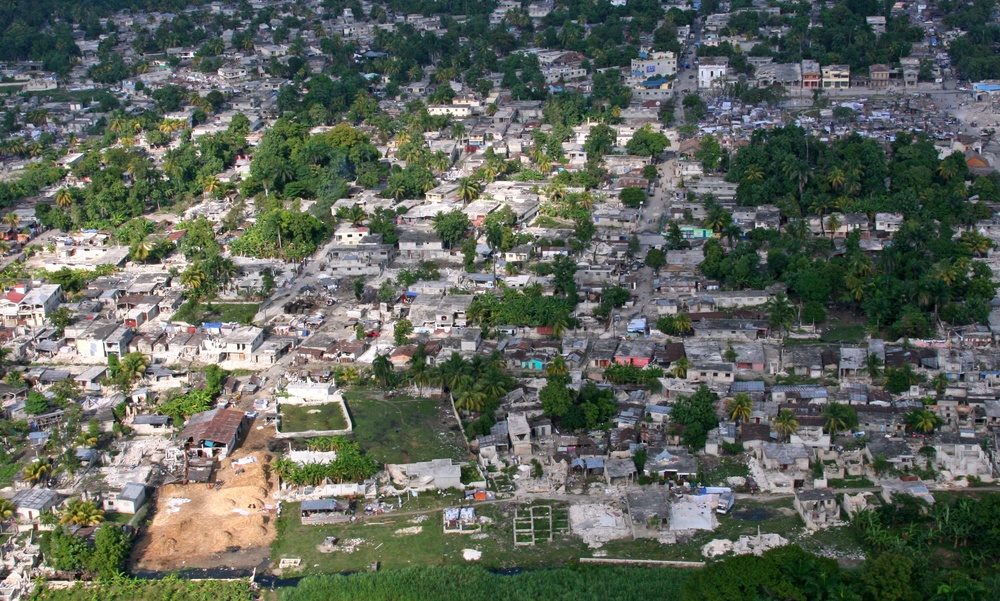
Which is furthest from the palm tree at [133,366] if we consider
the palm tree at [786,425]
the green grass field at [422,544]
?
the palm tree at [786,425]

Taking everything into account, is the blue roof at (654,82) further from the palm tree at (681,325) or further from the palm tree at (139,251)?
the palm tree at (139,251)

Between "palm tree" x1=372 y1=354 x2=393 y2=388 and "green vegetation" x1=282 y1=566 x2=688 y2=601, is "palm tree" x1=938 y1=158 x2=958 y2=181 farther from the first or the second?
"green vegetation" x1=282 y1=566 x2=688 y2=601

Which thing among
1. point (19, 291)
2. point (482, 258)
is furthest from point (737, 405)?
point (19, 291)

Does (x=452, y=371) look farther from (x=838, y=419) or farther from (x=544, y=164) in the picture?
(x=544, y=164)

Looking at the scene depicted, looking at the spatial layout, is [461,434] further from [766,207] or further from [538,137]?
[538,137]

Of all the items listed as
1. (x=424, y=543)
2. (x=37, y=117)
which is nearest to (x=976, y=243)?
(x=424, y=543)

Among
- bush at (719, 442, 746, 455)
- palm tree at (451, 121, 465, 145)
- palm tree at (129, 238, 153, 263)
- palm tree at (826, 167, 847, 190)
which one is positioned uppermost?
palm tree at (451, 121, 465, 145)

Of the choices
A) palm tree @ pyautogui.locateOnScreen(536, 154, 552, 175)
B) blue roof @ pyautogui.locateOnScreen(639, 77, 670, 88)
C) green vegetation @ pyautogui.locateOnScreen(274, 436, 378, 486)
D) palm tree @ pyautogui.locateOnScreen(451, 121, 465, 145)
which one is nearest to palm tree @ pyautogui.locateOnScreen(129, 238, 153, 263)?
green vegetation @ pyautogui.locateOnScreen(274, 436, 378, 486)
